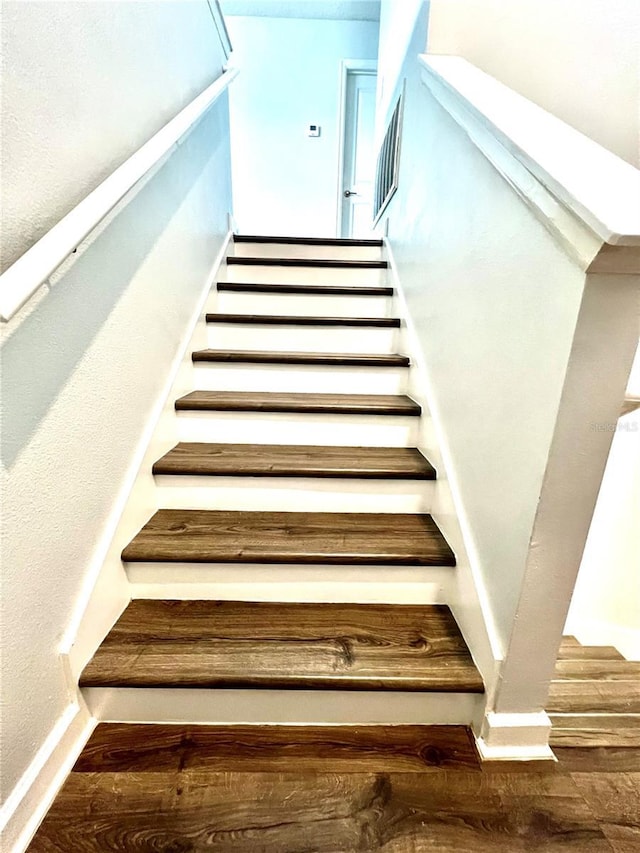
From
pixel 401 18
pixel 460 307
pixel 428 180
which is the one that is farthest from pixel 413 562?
pixel 401 18

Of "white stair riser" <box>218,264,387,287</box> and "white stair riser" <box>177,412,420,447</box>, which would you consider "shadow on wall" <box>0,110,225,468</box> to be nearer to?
"white stair riser" <box>177,412,420,447</box>

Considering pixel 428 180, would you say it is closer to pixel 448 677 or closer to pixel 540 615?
pixel 540 615

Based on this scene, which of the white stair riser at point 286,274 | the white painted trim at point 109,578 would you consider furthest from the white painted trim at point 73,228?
the white stair riser at point 286,274

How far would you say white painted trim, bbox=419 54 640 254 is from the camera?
0.65 metres

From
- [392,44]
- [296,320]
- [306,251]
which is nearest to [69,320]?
[296,320]

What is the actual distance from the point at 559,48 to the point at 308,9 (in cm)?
380

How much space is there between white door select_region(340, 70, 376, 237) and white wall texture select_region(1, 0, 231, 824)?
358 cm

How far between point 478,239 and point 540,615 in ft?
2.82

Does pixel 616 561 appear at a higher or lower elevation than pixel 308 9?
lower

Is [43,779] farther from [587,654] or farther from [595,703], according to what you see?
[587,654]

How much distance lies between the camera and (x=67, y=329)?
0.94 metres

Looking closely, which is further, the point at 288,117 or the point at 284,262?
the point at 288,117

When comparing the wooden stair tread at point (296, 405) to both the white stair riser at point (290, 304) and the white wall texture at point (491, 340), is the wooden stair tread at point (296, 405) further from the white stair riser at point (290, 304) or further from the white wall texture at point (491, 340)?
the white stair riser at point (290, 304)

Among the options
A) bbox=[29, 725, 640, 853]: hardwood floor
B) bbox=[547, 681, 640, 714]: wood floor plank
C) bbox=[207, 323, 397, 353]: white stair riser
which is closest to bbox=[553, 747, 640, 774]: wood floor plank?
bbox=[29, 725, 640, 853]: hardwood floor
